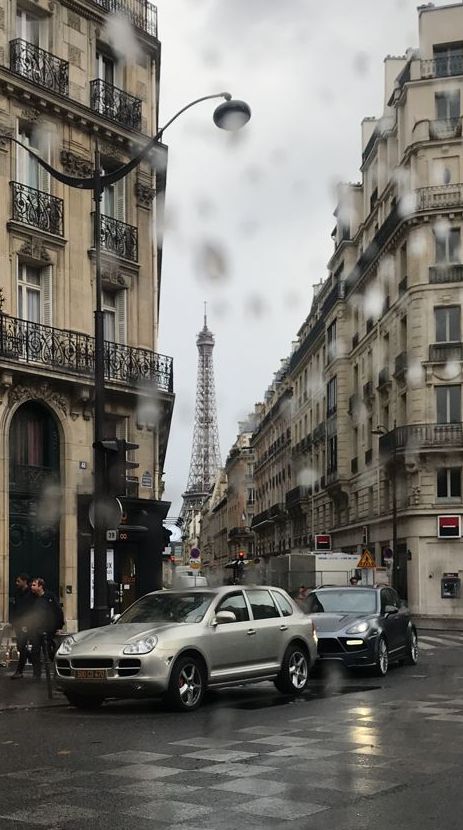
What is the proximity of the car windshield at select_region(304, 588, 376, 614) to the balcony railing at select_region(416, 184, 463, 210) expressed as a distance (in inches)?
1243

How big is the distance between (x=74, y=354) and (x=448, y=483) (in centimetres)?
2500

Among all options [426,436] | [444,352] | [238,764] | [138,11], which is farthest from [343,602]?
[444,352]

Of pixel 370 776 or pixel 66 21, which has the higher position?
pixel 66 21

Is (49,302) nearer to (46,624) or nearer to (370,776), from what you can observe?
(46,624)

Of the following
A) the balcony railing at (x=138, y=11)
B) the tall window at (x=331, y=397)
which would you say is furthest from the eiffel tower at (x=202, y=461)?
the balcony railing at (x=138, y=11)

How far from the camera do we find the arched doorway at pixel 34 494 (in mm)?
24266

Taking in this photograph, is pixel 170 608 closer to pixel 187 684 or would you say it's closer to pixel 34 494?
pixel 187 684

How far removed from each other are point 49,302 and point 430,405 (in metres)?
24.8

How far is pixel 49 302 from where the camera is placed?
25.5 meters

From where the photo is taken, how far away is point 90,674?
12375mm

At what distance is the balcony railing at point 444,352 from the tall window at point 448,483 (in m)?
4.81

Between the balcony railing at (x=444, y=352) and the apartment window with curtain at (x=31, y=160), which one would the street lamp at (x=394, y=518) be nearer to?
Answer: the balcony railing at (x=444, y=352)

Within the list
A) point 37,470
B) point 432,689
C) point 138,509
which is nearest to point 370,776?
point 432,689

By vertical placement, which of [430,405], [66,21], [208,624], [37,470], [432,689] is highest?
[66,21]
